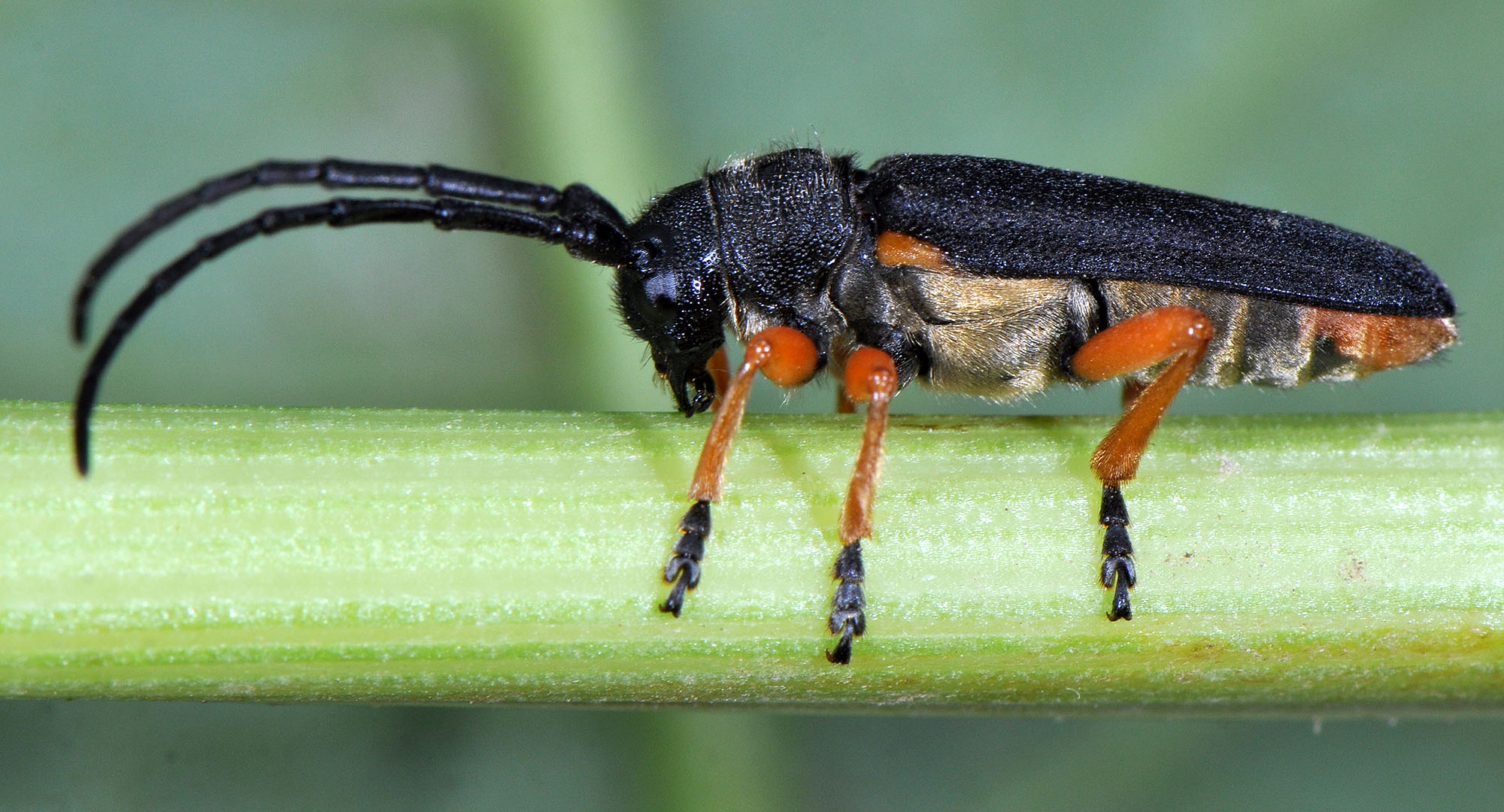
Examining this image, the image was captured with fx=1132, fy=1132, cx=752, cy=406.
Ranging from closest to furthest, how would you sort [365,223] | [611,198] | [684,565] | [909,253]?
[684,565], [365,223], [909,253], [611,198]

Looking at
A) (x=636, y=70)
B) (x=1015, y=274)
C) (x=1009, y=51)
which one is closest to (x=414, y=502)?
(x=1015, y=274)

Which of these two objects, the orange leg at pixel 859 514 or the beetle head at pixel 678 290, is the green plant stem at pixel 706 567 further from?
the beetle head at pixel 678 290

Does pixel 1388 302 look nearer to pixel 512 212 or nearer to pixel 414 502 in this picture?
pixel 512 212

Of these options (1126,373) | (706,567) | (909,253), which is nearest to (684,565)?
(706,567)

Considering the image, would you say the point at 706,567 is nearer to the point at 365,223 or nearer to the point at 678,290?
the point at 678,290

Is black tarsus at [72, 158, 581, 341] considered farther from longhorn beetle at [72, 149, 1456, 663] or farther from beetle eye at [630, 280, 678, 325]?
beetle eye at [630, 280, 678, 325]

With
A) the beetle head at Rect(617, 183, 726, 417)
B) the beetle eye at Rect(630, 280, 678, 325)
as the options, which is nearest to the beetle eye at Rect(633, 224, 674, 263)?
the beetle head at Rect(617, 183, 726, 417)
